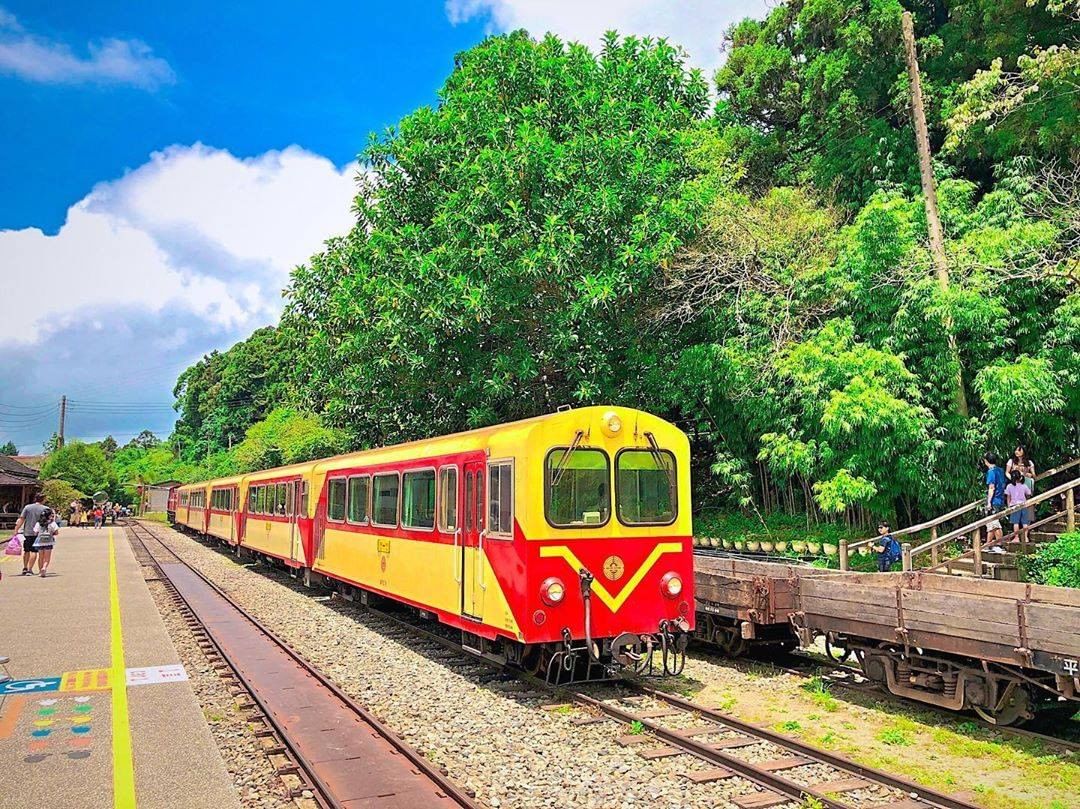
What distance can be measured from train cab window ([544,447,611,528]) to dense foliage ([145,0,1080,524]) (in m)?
6.17

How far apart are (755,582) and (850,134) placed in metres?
16.1

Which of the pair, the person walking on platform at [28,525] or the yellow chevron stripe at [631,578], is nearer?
the yellow chevron stripe at [631,578]

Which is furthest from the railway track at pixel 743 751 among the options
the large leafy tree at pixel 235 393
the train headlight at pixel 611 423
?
the large leafy tree at pixel 235 393

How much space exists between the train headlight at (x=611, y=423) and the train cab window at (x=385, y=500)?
4.28 metres

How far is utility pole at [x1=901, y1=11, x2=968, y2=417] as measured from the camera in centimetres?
1426

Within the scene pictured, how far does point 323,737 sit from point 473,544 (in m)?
2.78

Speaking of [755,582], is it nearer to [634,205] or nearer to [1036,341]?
[1036,341]

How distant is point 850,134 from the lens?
21.8 meters

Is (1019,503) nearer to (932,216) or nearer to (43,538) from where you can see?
(932,216)

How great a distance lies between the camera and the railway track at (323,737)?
6.17m

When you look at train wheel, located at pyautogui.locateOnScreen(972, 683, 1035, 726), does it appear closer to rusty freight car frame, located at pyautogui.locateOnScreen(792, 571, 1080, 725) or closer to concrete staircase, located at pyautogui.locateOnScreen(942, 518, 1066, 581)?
rusty freight car frame, located at pyautogui.locateOnScreen(792, 571, 1080, 725)

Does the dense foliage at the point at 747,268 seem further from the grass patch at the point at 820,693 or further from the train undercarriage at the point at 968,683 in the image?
the train undercarriage at the point at 968,683

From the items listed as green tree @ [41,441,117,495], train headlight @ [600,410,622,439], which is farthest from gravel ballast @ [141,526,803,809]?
green tree @ [41,441,117,495]

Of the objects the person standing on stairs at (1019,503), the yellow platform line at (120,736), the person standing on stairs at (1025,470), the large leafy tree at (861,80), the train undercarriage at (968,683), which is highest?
the large leafy tree at (861,80)
